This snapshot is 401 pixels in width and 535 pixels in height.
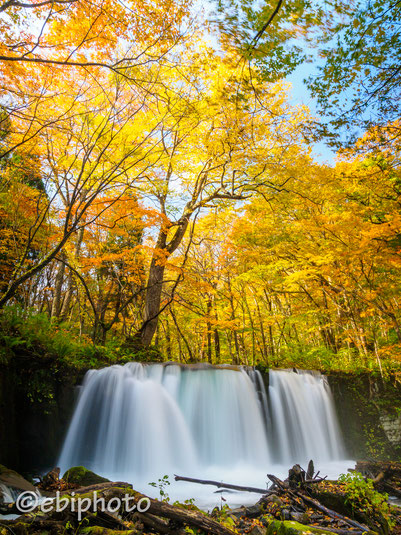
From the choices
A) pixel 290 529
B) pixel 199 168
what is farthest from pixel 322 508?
pixel 199 168

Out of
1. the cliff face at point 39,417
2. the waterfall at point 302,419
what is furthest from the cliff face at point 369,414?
the waterfall at point 302,419

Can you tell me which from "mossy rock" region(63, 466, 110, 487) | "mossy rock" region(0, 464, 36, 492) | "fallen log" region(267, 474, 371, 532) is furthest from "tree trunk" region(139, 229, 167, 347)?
"fallen log" region(267, 474, 371, 532)

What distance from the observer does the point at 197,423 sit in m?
7.37

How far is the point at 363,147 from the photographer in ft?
15.6

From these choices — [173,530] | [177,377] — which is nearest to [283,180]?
[177,377]

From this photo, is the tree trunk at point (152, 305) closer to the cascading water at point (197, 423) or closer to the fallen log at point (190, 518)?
the cascading water at point (197, 423)

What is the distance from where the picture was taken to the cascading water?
6211 mm

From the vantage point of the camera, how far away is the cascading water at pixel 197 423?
621 centimetres

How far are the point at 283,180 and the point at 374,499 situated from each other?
8.49 m

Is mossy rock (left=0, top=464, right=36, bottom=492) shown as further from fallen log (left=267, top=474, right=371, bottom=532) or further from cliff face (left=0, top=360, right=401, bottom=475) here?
fallen log (left=267, top=474, right=371, bottom=532)

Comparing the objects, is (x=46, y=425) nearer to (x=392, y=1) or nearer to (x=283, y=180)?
(x=392, y=1)

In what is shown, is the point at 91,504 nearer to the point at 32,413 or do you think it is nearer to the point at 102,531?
the point at 102,531

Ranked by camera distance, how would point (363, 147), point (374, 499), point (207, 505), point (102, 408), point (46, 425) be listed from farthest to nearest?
point (102, 408)
point (46, 425)
point (363, 147)
point (207, 505)
point (374, 499)

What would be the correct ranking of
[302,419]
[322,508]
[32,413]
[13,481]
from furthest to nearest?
[302,419] < [32,413] < [322,508] < [13,481]
